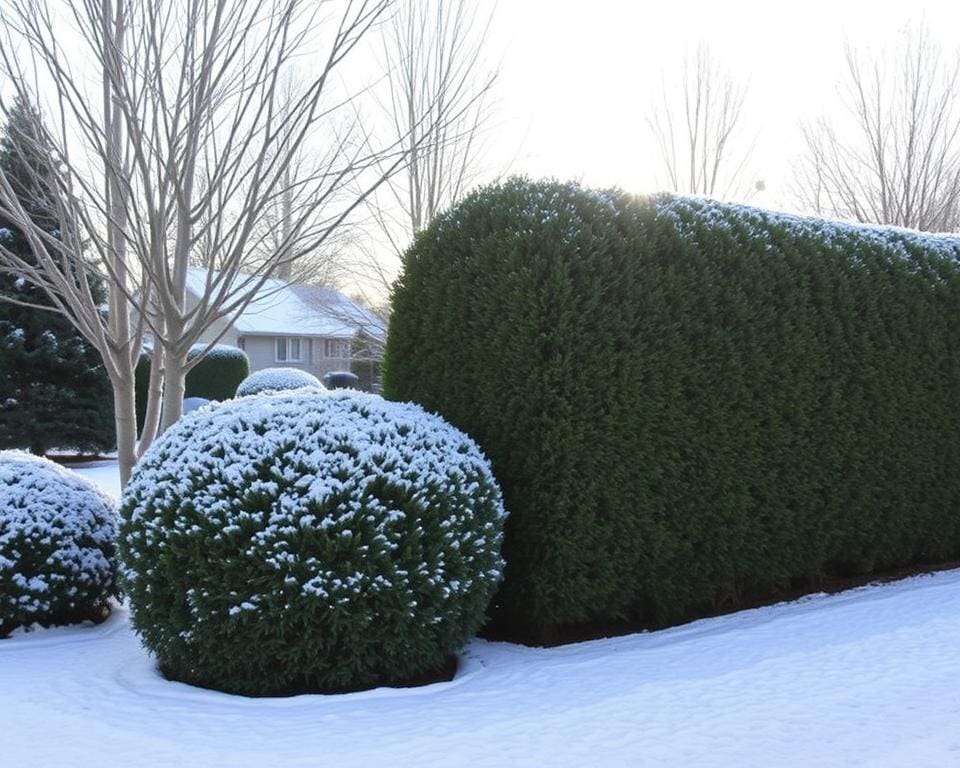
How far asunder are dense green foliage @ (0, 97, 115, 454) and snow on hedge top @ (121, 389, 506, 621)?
12137 mm

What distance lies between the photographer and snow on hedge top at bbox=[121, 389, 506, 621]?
152 inches

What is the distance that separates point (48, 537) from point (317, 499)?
2086 millimetres

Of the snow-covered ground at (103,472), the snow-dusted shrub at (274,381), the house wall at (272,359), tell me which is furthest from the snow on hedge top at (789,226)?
the house wall at (272,359)

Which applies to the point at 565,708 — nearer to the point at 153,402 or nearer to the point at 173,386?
the point at 173,386

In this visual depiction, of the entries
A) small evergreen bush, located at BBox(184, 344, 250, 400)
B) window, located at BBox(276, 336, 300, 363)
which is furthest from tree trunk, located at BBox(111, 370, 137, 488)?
window, located at BBox(276, 336, 300, 363)

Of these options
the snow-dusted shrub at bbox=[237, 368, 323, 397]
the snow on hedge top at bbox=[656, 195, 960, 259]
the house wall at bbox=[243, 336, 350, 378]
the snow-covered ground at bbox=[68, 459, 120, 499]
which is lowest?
the snow-covered ground at bbox=[68, 459, 120, 499]

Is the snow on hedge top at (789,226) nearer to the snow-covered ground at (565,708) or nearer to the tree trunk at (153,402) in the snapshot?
the snow-covered ground at (565,708)

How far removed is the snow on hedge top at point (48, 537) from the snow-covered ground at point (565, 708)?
11.1 inches

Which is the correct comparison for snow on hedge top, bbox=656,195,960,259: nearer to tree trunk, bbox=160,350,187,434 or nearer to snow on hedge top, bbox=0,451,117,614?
tree trunk, bbox=160,350,187,434

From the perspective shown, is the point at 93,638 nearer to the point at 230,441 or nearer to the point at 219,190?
the point at 230,441

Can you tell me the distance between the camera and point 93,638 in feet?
16.5

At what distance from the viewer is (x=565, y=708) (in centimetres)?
366

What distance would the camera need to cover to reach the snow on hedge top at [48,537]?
492 cm

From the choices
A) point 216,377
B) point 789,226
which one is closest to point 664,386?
point 789,226
